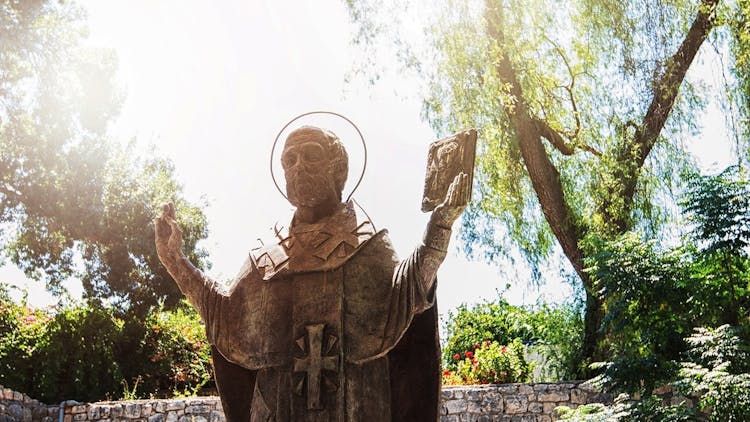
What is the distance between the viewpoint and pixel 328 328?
380cm

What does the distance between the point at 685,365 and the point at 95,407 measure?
7883 millimetres

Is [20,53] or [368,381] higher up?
[20,53]

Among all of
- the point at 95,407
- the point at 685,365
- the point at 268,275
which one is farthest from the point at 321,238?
the point at 95,407

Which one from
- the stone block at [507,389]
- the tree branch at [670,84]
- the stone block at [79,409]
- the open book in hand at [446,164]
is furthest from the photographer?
the tree branch at [670,84]

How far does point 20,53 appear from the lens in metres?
15.9

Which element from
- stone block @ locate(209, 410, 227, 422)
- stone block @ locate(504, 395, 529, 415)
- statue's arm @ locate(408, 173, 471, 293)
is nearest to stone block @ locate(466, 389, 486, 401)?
stone block @ locate(504, 395, 529, 415)

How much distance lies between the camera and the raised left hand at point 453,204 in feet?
12.0

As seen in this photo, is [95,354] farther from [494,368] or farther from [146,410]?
[494,368]

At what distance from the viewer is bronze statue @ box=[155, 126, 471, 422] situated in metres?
3.72

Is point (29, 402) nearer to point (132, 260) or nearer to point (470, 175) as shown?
point (132, 260)

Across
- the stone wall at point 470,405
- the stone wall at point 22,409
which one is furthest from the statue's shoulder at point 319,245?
the stone wall at point 22,409

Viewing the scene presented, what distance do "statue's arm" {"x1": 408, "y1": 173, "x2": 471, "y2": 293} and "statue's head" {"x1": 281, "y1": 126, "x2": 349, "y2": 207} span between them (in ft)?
2.19

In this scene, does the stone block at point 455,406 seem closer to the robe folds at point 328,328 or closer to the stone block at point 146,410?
the stone block at point 146,410

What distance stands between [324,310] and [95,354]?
34.6ft
